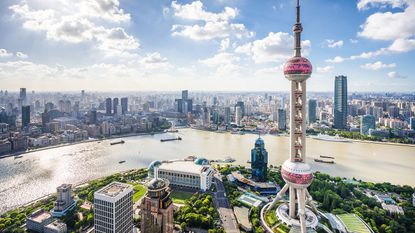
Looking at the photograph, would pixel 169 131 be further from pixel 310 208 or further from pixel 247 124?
pixel 310 208

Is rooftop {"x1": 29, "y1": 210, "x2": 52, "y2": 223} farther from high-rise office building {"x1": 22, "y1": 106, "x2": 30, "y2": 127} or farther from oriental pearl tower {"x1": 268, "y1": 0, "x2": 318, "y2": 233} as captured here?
high-rise office building {"x1": 22, "y1": 106, "x2": 30, "y2": 127}

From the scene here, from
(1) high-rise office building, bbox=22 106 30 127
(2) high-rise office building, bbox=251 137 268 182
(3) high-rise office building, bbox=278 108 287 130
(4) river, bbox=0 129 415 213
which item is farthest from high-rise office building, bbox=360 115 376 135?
(1) high-rise office building, bbox=22 106 30 127

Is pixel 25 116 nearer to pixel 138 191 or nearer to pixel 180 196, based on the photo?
pixel 138 191

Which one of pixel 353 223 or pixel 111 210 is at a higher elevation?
pixel 111 210

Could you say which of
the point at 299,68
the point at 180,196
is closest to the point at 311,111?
the point at 180,196

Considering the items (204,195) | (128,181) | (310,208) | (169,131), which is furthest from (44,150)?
(310,208)

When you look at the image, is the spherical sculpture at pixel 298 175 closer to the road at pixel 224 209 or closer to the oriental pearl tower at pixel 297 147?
the oriental pearl tower at pixel 297 147
